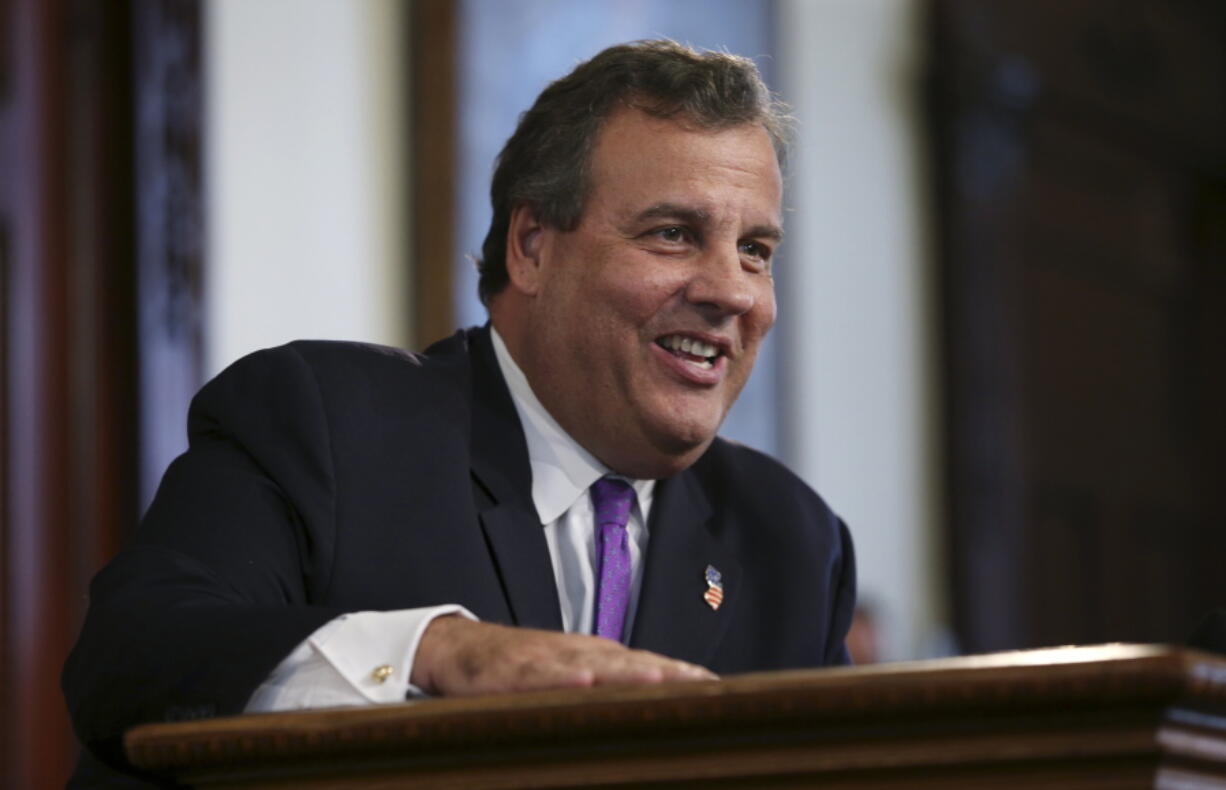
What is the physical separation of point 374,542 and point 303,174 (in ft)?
8.46

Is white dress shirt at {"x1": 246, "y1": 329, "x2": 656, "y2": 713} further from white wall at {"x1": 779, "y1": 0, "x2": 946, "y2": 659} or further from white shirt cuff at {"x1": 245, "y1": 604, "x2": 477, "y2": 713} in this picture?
white wall at {"x1": 779, "y1": 0, "x2": 946, "y2": 659}

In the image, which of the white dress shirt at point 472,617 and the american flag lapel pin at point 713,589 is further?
the american flag lapel pin at point 713,589

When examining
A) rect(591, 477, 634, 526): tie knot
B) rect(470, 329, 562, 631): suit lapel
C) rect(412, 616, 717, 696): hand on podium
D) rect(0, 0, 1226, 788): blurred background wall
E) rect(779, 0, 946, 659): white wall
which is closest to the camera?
rect(412, 616, 717, 696): hand on podium

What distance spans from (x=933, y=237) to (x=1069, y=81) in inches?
39.1

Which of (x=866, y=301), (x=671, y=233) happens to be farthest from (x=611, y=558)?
(x=866, y=301)

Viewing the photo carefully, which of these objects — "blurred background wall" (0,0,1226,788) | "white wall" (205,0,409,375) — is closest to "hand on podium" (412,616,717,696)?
"blurred background wall" (0,0,1226,788)

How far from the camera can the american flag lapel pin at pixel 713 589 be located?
95.7 inches

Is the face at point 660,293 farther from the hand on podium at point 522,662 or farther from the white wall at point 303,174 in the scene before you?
the white wall at point 303,174

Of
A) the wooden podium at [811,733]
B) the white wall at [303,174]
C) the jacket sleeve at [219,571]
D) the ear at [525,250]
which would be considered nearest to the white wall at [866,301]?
the white wall at [303,174]

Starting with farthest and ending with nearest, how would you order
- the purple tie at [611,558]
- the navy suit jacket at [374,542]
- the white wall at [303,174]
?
the white wall at [303,174] → the purple tie at [611,558] → the navy suit jacket at [374,542]

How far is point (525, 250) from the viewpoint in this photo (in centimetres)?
270

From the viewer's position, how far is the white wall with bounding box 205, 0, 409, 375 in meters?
4.39

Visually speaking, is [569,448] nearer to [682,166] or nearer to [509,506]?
[509,506]

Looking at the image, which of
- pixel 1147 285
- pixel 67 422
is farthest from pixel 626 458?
pixel 1147 285
